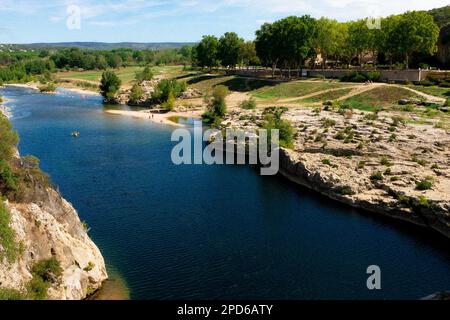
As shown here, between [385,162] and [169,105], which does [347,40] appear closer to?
[169,105]

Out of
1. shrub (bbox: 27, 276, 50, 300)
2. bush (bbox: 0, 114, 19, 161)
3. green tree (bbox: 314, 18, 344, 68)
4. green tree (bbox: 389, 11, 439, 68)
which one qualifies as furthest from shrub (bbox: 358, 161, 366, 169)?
green tree (bbox: 314, 18, 344, 68)

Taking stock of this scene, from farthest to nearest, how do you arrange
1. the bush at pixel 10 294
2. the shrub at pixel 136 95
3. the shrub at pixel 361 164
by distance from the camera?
the shrub at pixel 136 95 → the shrub at pixel 361 164 → the bush at pixel 10 294

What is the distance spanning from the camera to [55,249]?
39375mm

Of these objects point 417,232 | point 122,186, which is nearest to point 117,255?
point 122,186

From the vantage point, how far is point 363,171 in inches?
2852

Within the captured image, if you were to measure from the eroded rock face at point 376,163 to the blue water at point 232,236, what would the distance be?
2443mm

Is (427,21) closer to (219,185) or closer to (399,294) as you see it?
(219,185)

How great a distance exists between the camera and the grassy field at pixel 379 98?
384 ft

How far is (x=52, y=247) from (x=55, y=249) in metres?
0.32

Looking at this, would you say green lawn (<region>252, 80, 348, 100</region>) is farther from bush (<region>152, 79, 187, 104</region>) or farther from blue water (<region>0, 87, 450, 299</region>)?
blue water (<region>0, 87, 450, 299</region>)

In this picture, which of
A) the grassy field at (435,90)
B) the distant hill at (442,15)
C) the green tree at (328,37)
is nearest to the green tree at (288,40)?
the green tree at (328,37)

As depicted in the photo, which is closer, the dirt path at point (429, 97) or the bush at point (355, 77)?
the dirt path at point (429, 97)

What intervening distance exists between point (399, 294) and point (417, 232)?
1684 cm

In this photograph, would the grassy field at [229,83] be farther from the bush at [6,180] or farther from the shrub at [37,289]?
the shrub at [37,289]
